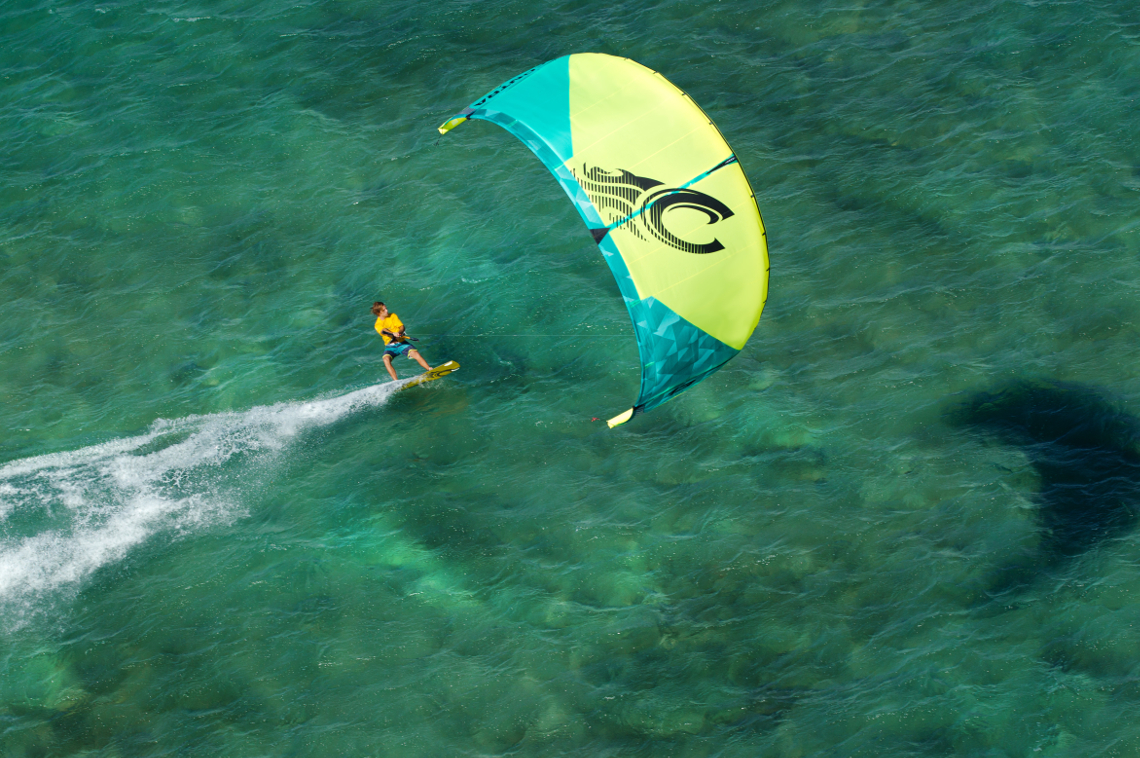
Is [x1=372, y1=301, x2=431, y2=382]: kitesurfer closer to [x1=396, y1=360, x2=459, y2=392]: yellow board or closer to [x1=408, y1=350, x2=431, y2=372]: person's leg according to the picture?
[x1=408, y1=350, x2=431, y2=372]: person's leg

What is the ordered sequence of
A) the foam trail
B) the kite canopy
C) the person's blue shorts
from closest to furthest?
the kite canopy → the foam trail → the person's blue shorts

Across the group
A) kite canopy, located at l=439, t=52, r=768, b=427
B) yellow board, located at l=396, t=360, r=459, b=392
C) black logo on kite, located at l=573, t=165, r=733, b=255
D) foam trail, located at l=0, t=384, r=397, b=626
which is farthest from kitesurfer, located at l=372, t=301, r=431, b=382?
black logo on kite, located at l=573, t=165, r=733, b=255

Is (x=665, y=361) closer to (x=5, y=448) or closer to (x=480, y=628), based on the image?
(x=480, y=628)

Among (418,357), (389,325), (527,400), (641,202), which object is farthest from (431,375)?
(641,202)

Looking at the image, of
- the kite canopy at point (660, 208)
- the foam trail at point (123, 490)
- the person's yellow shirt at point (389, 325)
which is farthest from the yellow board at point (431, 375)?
the kite canopy at point (660, 208)

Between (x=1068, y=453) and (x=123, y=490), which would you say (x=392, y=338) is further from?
(x=1068, y=453)

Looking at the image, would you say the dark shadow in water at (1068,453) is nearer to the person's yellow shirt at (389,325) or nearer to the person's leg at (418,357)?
the person's leg at (418,357)
